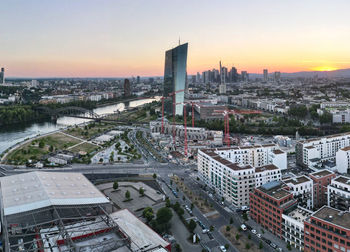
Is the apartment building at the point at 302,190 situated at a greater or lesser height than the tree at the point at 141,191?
greater

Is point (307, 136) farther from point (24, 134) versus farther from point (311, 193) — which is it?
point (24, 134)

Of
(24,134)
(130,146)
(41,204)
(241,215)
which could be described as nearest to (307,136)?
(130,146)

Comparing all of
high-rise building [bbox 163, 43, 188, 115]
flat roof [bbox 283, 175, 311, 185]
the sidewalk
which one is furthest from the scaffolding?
high-rise building [bbox 163, 43, 188, 115]

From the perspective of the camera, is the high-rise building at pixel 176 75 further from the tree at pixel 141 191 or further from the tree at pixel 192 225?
the tree at pixel 192 225

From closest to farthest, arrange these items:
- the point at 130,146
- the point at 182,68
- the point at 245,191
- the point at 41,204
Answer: the point at 41,204, the point at 245,191, the point at 130,146, the point at 182,68

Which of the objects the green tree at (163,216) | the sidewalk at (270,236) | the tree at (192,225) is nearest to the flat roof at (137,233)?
the green tree at (163,216)
